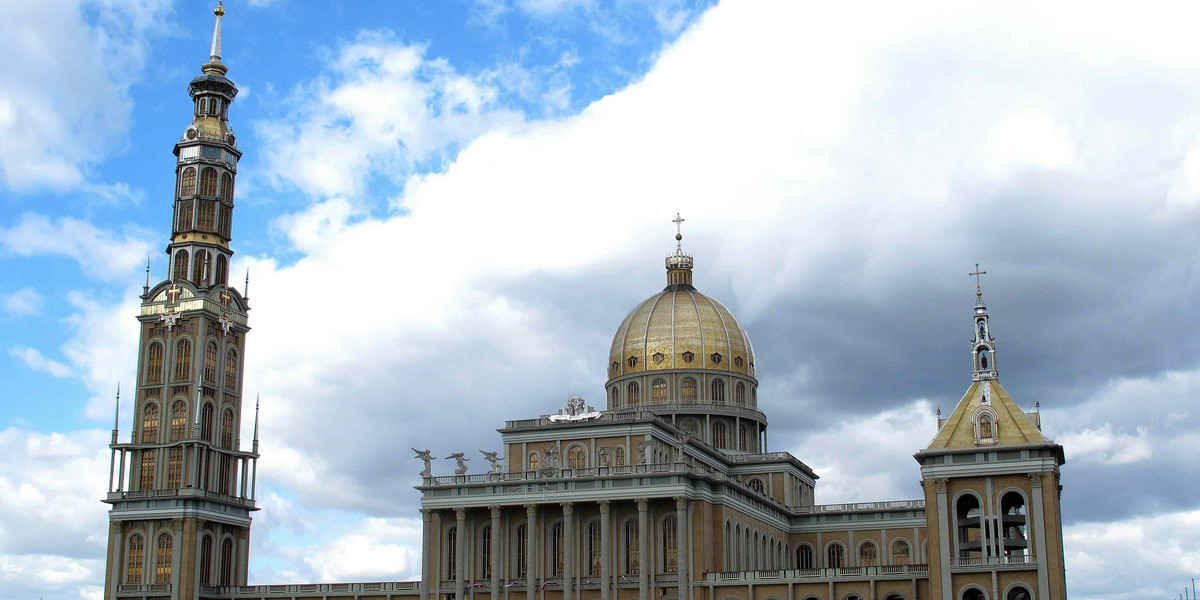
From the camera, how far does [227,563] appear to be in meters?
110

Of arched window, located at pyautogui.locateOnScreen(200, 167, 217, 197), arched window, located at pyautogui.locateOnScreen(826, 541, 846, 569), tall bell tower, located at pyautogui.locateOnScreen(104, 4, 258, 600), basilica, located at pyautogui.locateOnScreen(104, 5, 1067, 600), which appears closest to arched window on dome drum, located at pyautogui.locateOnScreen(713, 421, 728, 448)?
basilica, located at pyautogui.locateOnScreen(104, 5, 1067, 600)

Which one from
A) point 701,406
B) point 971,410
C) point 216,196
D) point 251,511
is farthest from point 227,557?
point 971,410

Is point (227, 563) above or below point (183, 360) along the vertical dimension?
below

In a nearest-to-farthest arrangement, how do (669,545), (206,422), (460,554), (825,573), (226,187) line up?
(825,573)
(669,545)
(460,554)
(206,422)
(226,187)

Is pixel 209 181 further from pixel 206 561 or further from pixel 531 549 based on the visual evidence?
pixel 531 549

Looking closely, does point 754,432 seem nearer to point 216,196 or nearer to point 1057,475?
point 1057,475

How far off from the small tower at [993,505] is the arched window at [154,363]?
197ft

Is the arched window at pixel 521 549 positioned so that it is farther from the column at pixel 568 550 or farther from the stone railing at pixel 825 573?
the stone railing at pixel 825 573

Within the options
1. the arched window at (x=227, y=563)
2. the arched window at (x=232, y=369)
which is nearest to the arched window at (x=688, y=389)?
the arched window at (x=232, y=369)

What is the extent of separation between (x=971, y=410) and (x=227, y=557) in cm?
5902

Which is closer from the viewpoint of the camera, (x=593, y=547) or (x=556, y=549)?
(x=593, y=547)

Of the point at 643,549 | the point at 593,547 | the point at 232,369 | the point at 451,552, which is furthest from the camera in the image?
the point at 232,369

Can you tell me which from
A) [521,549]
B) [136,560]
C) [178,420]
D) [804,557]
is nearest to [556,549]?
[521,549]

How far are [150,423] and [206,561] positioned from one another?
1184 centimetres
